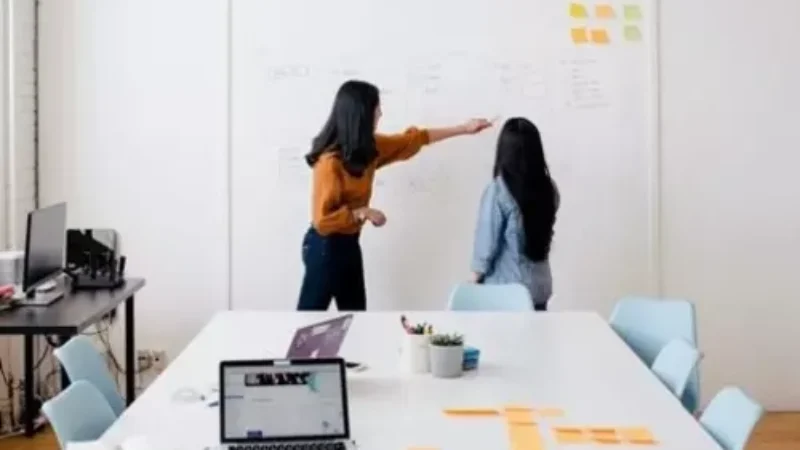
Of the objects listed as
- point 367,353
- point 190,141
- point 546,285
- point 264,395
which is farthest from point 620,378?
point 190,141

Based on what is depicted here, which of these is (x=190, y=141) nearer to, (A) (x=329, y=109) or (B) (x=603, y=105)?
(A) (x=329, y=109)

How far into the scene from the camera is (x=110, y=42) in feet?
18.3

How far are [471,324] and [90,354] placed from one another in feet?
4.42

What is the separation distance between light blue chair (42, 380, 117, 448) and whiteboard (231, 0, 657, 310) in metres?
2.70

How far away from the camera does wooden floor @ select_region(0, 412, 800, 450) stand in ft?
16.5

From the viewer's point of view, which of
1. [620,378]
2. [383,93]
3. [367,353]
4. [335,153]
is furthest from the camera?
[383,93]

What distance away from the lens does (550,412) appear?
9.56ft

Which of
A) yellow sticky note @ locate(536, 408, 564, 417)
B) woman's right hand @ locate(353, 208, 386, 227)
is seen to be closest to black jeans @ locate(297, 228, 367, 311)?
woman's right hand @ locate(353, 208, 386, 227)

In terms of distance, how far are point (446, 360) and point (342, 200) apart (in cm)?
174

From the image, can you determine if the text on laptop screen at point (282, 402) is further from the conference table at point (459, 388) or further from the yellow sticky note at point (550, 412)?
the yellow sticky note at point (550, 412)

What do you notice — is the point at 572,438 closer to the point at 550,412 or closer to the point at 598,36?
the point at 550,412

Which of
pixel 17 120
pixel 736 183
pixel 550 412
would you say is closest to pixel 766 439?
pixel 736 183

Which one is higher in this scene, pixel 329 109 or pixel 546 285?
pixel 329 109

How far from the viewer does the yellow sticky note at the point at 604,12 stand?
5.53 metres
